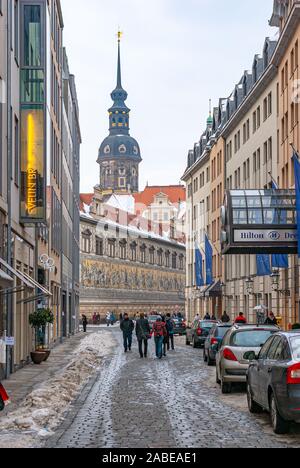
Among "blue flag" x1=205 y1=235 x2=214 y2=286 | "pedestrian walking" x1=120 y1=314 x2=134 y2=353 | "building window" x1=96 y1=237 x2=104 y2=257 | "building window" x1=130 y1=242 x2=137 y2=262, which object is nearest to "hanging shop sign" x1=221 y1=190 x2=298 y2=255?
"pedestrian walking" x1=120 y1=314 x2=134 y2=353

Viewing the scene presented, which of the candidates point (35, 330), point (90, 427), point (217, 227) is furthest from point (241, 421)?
point (217, 227)

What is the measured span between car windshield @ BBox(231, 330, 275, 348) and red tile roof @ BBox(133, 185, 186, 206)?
145768 mm

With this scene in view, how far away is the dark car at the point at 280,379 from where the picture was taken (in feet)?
39.3

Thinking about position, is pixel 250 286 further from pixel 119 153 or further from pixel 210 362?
pixel 119 153

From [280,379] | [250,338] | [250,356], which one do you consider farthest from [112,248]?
[280,379]

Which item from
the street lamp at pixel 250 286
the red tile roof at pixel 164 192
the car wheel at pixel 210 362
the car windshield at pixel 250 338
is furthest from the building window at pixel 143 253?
the car windshield at pixel 250 338

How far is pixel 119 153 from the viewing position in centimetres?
18950

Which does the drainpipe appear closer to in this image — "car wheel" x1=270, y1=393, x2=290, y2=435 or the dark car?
the dark car

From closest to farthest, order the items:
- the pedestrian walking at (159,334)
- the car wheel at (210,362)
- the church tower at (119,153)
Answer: the car wheel at (210,362) < the pedestrian walking at (159,334) < the church tower at (119,153)

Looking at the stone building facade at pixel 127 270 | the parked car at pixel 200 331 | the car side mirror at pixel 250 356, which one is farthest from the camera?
the stone building facade at pixel 127 270

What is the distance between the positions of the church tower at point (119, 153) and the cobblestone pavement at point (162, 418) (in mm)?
164300

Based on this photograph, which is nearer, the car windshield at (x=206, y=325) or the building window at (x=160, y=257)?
the car windshield at (x=206, y=325)

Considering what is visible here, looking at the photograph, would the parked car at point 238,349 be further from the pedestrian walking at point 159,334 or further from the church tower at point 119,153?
the church tower at point 119,153
